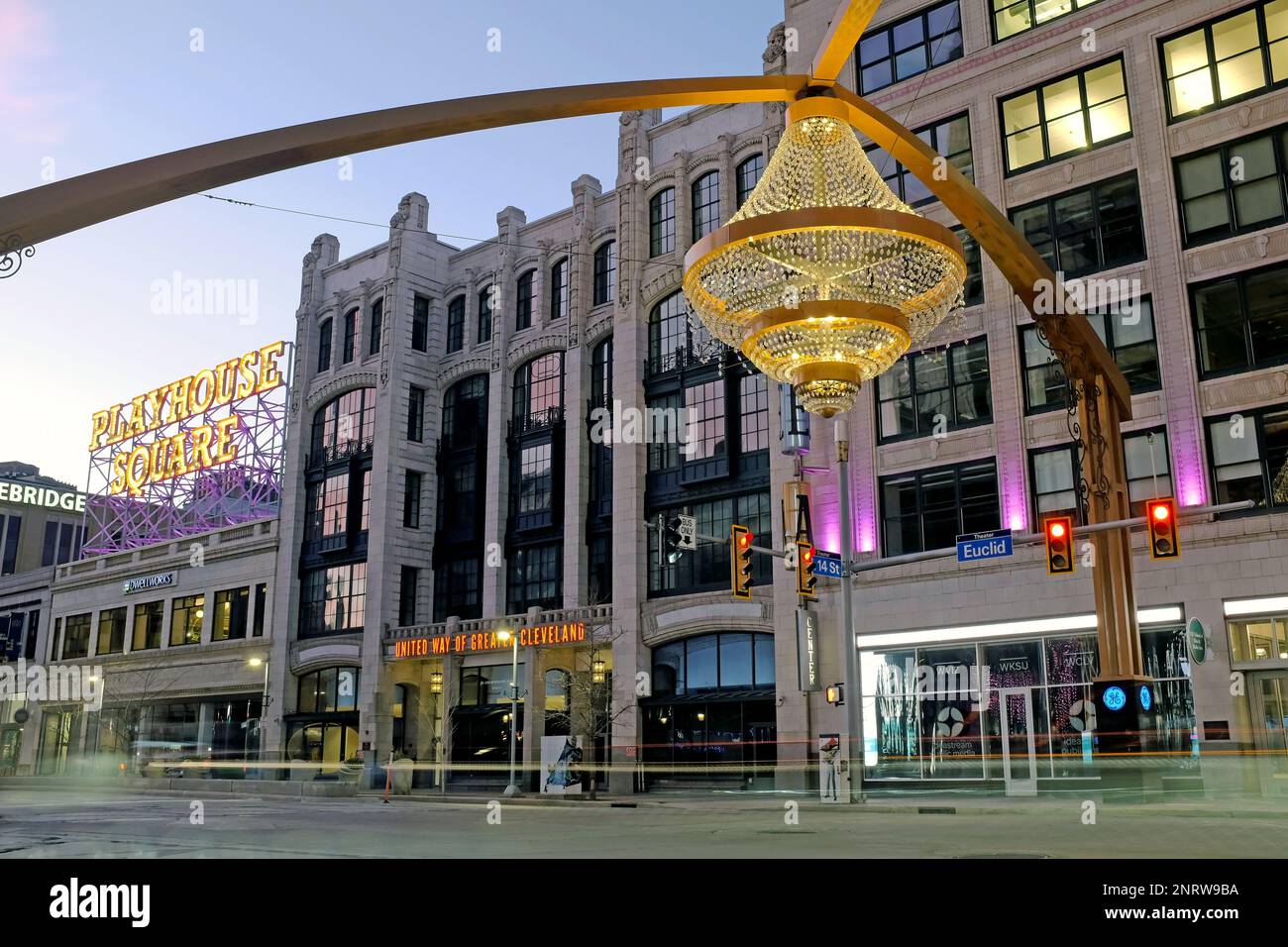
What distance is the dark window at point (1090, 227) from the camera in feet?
107

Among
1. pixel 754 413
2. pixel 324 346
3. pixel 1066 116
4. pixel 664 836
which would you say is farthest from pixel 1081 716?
pixel 324 346

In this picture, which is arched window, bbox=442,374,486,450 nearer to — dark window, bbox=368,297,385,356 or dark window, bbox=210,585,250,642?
dark window, bbox=368,297,385,356

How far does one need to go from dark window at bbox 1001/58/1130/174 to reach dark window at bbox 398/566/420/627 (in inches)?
1332

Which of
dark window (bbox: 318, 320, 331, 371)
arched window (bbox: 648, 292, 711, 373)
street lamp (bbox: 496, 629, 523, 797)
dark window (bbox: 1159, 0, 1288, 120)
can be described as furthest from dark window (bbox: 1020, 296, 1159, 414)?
dark window (bbox: 318, 320, 331, 371)

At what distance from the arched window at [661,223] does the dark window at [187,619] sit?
35502 mm

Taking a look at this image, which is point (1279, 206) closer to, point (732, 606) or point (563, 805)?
point (732, 606)

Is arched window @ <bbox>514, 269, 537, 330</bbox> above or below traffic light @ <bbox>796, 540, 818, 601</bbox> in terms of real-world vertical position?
above

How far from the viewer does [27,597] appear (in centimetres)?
7781

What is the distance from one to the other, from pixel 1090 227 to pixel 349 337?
40.6 metres

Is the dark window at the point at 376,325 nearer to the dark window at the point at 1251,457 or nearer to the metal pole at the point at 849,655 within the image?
the metal pole at the point at 849,655

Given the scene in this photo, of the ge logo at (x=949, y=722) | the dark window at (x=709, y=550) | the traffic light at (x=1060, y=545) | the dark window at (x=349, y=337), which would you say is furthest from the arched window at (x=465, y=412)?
the traffic light at (x=1060, y=545)

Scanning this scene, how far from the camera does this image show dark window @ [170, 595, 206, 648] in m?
64.6

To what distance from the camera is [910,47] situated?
38156 mm
